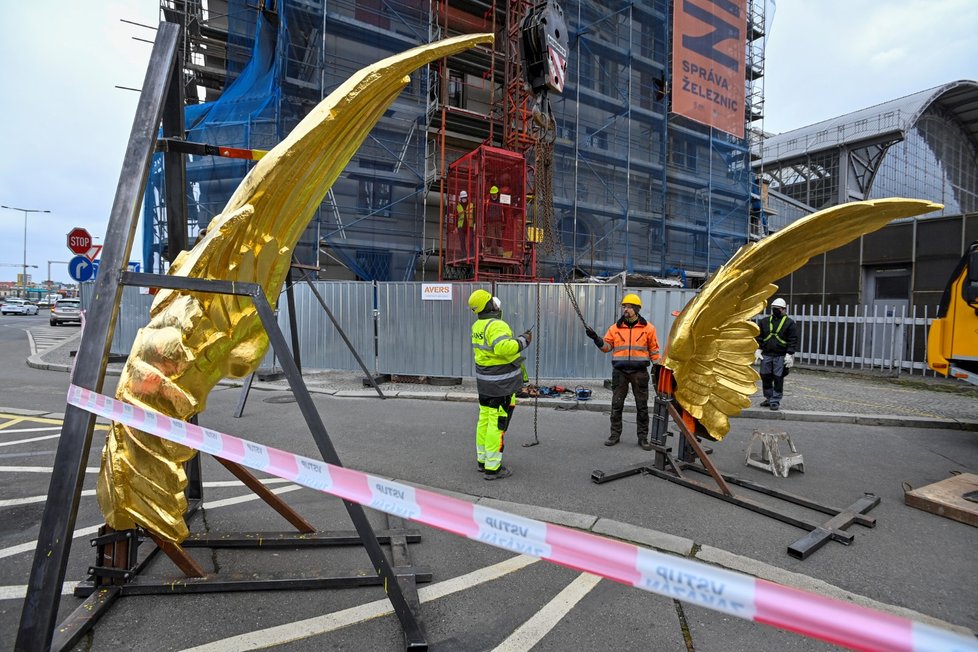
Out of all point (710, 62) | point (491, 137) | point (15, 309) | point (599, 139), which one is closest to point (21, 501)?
point (491, 137)

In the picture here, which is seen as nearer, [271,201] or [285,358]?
[285,358]

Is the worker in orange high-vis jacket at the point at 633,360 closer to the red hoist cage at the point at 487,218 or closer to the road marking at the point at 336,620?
the road marking at the point at 336,620

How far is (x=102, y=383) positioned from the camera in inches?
75.4

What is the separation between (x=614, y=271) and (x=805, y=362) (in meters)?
7.06

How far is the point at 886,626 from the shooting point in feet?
3.85

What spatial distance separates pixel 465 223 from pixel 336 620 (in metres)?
12.8

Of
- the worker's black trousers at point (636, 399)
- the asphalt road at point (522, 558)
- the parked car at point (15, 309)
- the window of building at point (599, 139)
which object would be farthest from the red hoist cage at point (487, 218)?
the parked car at point (15, 309)

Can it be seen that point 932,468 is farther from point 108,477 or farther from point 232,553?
point 108,477

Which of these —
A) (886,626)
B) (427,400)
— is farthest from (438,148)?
(886,626)

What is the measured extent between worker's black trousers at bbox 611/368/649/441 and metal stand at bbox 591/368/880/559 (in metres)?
0.89

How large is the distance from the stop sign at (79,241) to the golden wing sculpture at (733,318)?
1190cm

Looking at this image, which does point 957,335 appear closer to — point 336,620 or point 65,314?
point 336,620

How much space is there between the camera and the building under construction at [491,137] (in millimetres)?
13453

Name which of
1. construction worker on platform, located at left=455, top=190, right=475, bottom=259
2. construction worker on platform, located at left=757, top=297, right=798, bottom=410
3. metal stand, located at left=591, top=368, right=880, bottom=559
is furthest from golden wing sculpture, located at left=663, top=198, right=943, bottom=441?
construction worker on platform, located at left=455, top=190, right=475, bottom=259
